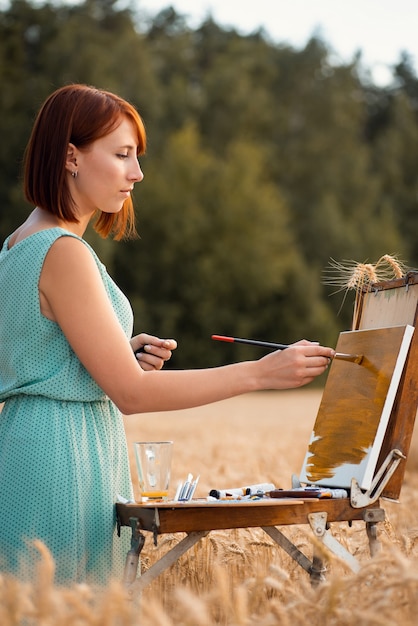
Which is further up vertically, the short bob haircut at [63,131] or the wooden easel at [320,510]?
the short bob haircut at [63,131]

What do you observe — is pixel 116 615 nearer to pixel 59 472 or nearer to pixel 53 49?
pixel 59 472

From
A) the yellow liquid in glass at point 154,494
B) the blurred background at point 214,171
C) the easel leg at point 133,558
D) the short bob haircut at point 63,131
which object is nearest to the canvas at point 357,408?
the yellow liquid in glass at point 154,494

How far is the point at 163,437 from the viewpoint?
11586mm

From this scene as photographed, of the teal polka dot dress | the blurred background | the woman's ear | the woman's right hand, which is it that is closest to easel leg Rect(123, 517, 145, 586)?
the teal polka dot dress

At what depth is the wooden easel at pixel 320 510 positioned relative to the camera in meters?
2.76

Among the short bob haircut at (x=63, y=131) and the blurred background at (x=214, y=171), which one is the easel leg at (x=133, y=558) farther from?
the blurred background at (x=214, y=171)

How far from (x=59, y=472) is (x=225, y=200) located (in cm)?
3344

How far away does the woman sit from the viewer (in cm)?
283

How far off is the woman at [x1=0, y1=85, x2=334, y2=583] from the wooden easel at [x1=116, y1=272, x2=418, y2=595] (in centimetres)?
19

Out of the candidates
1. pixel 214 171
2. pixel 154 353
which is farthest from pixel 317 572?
pixel 214 171

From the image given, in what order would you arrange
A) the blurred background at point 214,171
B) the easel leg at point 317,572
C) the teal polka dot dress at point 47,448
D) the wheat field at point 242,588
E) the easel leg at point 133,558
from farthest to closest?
the blurred background at point 214,171
the easel leg at point 317,572
the teal polka dot dress at point 47,448
the easel leg at point 133,558
the wheat field at point 242,588

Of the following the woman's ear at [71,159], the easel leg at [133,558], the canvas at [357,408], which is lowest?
the easel leg at [133,558]

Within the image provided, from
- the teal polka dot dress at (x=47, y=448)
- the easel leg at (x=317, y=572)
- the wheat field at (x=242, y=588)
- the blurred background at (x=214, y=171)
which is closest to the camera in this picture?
the wheat field at (x=242, y=588)

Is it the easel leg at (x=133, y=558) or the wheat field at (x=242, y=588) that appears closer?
the wheat field at (x=242, y=588)
